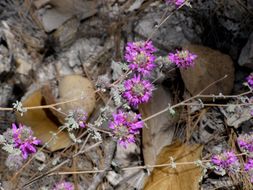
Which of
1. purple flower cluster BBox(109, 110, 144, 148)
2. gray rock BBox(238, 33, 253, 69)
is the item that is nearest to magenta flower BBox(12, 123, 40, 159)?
purple flower cluster BBox(109, 110, 144, 148)

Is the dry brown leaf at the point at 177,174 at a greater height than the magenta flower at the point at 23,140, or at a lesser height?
lesser

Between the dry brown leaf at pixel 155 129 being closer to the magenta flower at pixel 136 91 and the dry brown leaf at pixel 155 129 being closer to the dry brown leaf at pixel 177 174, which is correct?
the dry brown leaf at pixel 177 174

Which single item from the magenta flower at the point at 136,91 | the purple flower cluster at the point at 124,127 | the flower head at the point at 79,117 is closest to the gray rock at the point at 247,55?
the magenta flower at the point at 136,91

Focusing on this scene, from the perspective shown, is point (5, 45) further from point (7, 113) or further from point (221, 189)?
point (221, 189)

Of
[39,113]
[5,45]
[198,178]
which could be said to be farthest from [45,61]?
[198,178]

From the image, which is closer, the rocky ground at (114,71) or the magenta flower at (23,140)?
the magenta flower at (23,140)

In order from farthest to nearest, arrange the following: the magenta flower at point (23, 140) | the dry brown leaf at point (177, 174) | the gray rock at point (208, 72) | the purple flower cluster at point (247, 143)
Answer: the gray rock at point (208, 72) → the dry brown leaf at point (177, 174) → the purple flower cluster at point (247, 143) → the magenta flower at point (23, 140)

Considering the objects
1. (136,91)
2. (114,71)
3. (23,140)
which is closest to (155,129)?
(114,71)
